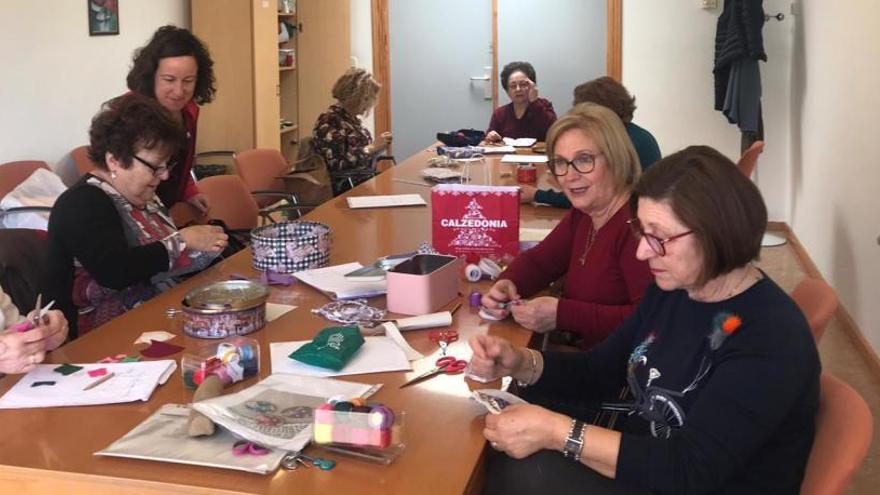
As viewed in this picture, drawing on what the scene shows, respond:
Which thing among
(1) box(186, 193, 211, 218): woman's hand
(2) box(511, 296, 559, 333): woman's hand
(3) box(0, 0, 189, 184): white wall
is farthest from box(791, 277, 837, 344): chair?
(3) box(0, 0, 189, 184): white wall

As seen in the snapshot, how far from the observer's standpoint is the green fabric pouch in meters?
1.81

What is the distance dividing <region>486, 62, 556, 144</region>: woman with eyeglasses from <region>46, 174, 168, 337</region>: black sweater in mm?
3785

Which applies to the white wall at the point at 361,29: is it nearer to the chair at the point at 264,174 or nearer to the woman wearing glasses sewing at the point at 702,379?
the chair at the point at 264,174

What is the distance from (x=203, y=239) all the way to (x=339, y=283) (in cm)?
40

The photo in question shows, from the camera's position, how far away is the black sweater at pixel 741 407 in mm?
1446

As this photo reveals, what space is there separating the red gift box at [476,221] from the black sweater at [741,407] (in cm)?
101

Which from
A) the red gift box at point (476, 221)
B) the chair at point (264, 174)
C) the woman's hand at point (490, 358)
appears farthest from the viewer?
the chair at point (264, 174)

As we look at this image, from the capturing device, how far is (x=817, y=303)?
6.30ft

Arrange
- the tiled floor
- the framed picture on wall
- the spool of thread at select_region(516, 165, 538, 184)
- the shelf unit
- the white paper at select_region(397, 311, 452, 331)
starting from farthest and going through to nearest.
A: the shelf unit → the framed picture on wall → the spool of thread at select_region(516, 165, 538, 184) → the tiled floor → the white paper at select_region(397, 311, 452, 331)

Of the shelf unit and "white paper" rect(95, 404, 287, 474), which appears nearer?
"white paper" rect(95, 404, 287, 474)

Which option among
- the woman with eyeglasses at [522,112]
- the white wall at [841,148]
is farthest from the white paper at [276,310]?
the woman with eyeglasses at [522,112]

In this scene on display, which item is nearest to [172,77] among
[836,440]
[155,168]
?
[155,168]

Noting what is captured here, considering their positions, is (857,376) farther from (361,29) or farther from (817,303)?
(361,29)

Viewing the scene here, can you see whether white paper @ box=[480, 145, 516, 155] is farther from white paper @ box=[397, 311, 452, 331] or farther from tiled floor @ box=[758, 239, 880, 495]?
white paper @ box=[397, 311, 452, 331]
